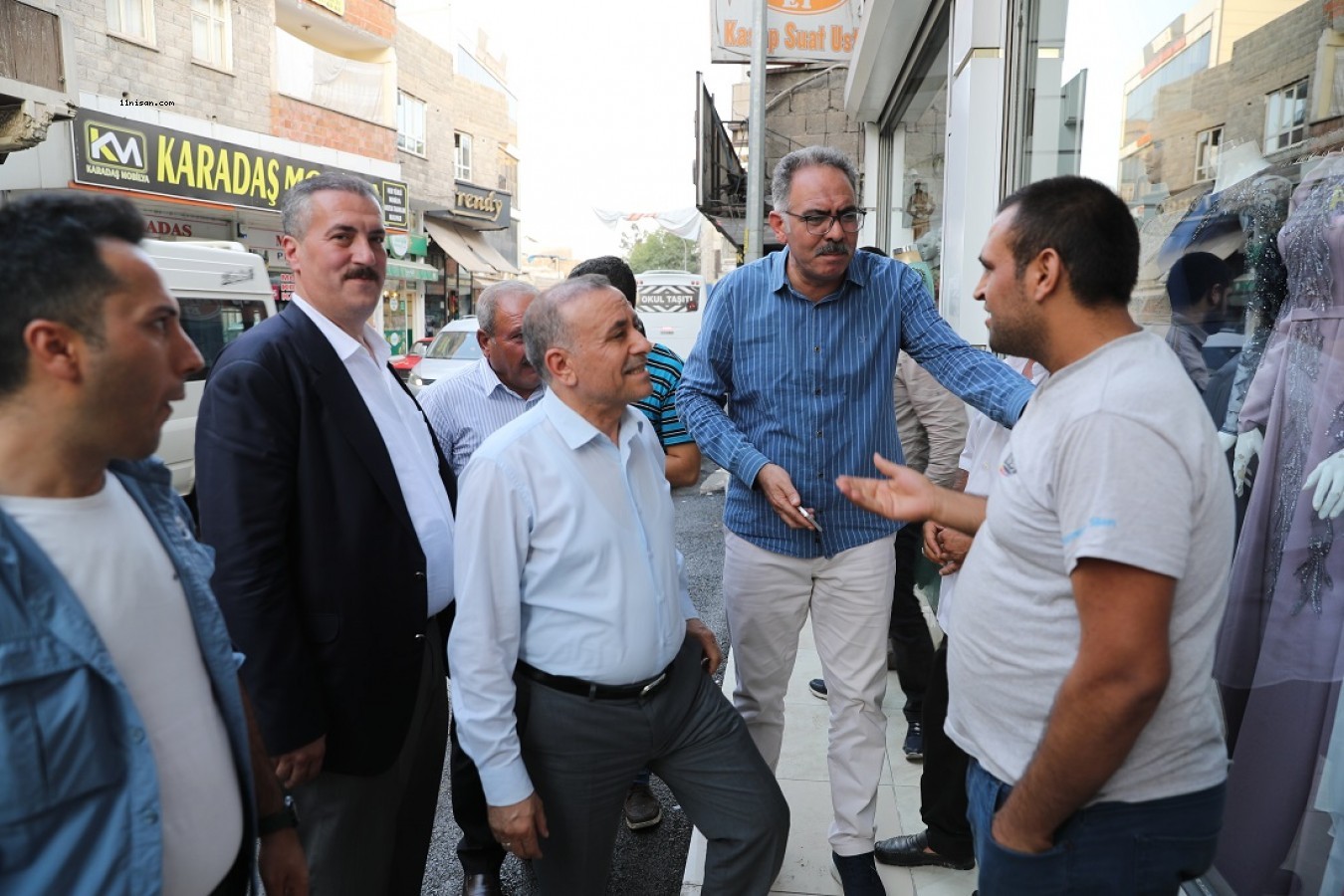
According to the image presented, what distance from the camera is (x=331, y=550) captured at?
6.57 ft

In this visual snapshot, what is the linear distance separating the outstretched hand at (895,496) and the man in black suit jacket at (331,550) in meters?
1.06

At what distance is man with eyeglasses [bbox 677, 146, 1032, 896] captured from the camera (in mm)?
2658

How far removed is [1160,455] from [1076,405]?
144mm

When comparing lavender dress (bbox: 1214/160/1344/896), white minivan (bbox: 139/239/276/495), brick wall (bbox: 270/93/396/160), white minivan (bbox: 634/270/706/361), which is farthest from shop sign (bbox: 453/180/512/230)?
lavender dress (bbox: 1214/160/1344/896)

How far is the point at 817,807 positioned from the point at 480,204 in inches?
1088

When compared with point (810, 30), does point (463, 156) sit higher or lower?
higher

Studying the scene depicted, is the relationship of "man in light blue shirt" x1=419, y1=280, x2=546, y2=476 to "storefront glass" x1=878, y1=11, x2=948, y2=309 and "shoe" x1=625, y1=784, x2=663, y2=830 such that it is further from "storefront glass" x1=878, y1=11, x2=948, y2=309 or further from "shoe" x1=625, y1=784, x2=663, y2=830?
"storefront glass" x1=878, y1=11, x2=948, y2=309

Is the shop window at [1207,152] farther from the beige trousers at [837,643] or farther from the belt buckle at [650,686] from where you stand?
the belt buckle at [650,686]

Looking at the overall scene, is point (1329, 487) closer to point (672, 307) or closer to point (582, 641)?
point (582, 641)

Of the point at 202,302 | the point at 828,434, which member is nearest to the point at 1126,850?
the point at 828,434

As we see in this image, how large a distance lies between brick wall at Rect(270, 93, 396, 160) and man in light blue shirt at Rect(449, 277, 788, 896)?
19683 millimetres

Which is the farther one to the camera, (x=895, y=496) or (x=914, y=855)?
(x=914, y=855)

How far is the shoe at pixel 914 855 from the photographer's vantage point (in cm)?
294

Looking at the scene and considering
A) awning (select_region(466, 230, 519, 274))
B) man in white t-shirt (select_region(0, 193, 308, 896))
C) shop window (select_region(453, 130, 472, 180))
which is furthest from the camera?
awning (select_region(466, 230, 519, 274))
